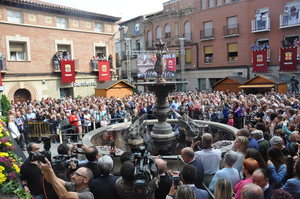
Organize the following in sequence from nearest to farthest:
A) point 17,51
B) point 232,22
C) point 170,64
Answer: point 17,51 → point 232,22 → point 170,64

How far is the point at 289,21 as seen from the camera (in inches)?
961

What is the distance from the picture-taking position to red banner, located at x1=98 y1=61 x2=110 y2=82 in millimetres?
27236

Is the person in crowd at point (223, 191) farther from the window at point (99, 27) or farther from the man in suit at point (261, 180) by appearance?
the window at point (99, 27)

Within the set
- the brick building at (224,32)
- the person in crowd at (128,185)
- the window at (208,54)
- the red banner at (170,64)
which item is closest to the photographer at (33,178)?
the person in crowd at (128,185)

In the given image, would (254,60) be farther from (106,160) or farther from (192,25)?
(106,160)

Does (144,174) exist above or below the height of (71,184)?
above

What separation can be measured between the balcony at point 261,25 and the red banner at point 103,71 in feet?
53.3

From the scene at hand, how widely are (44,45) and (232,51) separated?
20537mm

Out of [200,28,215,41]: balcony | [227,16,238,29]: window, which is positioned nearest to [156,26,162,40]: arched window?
[200,28,215,41]: balcony

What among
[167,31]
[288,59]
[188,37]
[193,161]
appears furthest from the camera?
[167,31]

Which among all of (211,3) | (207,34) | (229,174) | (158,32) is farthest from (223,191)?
(158,32)

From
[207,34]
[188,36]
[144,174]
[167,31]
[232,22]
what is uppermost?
[167,31]

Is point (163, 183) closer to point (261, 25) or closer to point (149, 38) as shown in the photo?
point (261, 25)

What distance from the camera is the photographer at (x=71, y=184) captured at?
299 centimetres
